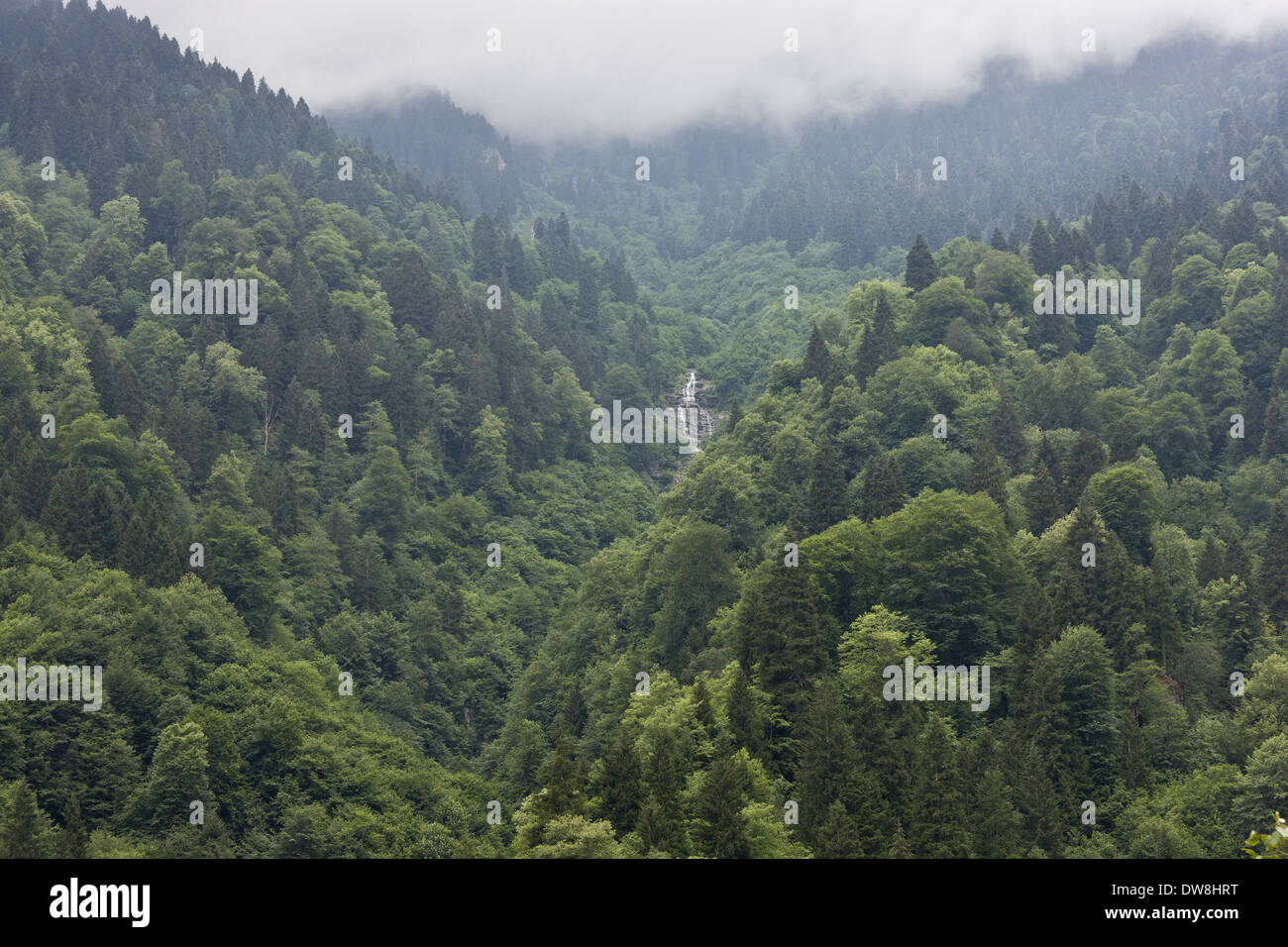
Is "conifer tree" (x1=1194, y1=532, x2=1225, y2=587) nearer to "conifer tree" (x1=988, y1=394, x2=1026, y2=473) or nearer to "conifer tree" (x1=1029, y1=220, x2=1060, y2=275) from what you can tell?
"conifer tree" (x1=988, y1=394, x2=1026, y2=473)

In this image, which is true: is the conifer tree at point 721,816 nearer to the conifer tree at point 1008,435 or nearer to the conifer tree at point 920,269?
the conifer tree at point 1008,435

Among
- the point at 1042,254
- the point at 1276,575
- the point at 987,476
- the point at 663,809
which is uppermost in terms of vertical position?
the point at 1042,254

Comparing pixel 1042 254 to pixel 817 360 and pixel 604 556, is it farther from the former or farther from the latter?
pixel 604 556

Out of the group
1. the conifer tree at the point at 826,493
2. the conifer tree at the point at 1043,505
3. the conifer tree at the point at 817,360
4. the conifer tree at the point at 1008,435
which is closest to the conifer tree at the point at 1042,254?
the conifer tree at the point at 817,360

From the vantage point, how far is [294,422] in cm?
14000

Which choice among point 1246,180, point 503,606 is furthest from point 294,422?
point 1246,180

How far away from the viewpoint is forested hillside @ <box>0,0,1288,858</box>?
68812 millimetres

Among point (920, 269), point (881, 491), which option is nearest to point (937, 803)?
point (881, 491)

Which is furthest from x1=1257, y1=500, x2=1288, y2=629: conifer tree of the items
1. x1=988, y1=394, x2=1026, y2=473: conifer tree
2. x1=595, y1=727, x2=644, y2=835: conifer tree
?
x1=595, y1=727, x2=644, y2=835: conifer tree

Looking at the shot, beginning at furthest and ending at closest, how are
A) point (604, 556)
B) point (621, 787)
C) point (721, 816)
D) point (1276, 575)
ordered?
1. point (604, 556)
2. point (1276, 575)
3. point (621, 787)
4. point (721, 816)

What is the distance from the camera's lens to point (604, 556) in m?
115

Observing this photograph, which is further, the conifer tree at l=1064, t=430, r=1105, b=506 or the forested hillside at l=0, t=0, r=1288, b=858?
the conifer tree at l=1064, t=430, r=1105, b=506

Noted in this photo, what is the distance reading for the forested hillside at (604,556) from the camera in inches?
2709

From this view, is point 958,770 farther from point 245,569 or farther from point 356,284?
point 356,284
